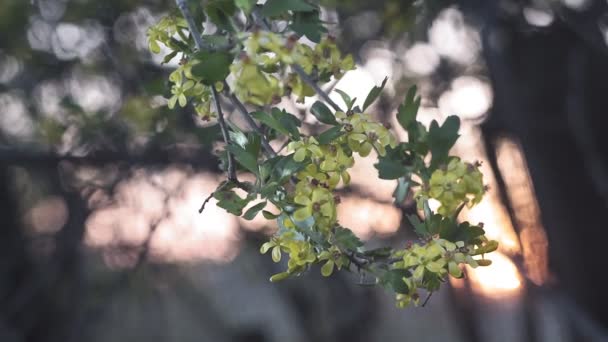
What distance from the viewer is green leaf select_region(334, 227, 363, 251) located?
32.5 inches

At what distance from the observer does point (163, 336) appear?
701 centimetres

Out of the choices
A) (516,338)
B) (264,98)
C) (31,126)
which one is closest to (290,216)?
(264,98)

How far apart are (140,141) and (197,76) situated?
75.2 inches

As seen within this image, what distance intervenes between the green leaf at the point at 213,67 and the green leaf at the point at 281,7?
0.08 metres

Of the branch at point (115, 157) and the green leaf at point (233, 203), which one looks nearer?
the green leaf at point (233, 203)

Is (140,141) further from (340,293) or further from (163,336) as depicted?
(163,336)

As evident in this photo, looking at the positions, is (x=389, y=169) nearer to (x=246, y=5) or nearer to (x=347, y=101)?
(x=347, y=101)

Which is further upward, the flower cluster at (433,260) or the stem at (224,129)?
the stem at (224,129)

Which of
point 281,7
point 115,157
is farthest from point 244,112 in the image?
point 115,157

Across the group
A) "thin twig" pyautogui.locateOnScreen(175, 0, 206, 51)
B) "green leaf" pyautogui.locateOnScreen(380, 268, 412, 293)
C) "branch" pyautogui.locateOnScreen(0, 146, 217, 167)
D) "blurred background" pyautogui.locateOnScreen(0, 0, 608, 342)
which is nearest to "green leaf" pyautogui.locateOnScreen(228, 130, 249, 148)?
"thin twig" pyautogui.locateOnScreen(175, 0, 206, 51)

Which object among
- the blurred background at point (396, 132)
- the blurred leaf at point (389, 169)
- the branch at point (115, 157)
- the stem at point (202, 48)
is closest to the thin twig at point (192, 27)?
the stem at point (202, 48)

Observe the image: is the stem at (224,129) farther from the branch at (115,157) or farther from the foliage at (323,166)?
the branch at (115,157)

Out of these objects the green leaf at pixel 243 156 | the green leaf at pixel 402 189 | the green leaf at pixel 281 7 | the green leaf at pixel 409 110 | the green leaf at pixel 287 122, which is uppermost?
the green leaf at pixel 281 7

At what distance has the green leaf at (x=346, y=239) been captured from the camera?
83cm
